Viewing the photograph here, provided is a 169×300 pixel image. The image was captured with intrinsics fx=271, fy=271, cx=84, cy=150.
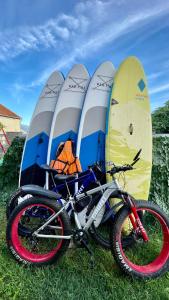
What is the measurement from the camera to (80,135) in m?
3.60

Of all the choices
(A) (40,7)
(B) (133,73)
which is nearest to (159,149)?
(B) (133,73)

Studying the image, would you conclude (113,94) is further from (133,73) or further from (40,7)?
(40,7)

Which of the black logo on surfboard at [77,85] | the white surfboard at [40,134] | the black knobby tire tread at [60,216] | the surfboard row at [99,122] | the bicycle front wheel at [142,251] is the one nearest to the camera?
the bicycle front wheel at [142,251]

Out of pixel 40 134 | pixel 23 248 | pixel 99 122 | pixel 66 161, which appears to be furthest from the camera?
pixel 40 134

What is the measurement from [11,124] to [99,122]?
85.8 feet

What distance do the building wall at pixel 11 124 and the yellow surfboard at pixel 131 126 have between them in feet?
78.9

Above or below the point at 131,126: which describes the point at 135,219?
below

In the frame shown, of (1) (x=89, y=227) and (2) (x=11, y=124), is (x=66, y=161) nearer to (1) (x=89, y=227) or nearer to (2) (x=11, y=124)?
(1) (x=89, y=227)

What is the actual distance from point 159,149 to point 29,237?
77.1 inches

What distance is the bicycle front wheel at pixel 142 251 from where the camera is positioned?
2242 millimetres

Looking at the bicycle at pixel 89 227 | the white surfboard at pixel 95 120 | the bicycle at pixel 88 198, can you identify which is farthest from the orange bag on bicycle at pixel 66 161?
→ the bicycle at pixel 89 227

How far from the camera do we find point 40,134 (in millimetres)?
3924

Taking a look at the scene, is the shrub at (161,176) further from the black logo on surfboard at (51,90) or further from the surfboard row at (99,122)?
the black logo on surfboard at (51,90)

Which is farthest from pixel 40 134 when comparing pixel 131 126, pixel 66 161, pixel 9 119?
pixel 9 119
